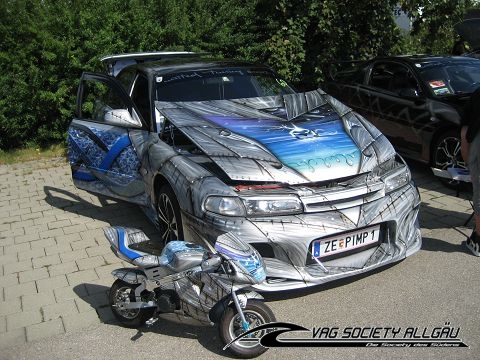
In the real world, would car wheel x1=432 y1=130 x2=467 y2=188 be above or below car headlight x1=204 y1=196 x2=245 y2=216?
below

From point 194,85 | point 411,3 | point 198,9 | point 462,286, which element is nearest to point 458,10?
point 411,3

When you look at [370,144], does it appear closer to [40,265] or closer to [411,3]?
[40,265]

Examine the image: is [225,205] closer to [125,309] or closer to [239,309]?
[239,309]

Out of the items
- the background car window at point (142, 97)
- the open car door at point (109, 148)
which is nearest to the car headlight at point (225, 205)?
the open car door at point (109, 148)

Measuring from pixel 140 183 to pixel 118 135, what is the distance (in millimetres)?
611

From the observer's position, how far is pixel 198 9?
958 centimetres

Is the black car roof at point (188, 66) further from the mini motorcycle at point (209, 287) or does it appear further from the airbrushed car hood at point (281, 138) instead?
the mini motorcycle at point (209, 287)

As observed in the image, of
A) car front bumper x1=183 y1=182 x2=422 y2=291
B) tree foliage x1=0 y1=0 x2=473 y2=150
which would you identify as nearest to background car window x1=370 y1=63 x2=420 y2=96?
tree foliage x1=0 y1=0 x2=473 y2=150

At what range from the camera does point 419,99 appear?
251 inches

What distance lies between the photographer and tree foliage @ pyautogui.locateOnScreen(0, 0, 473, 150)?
26.9ft

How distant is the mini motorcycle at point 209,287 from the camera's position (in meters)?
2.99

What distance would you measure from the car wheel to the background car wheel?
11.3 ft

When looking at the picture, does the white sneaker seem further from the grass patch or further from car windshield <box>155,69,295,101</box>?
the grass patch

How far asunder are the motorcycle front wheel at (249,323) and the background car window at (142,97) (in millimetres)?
2308
